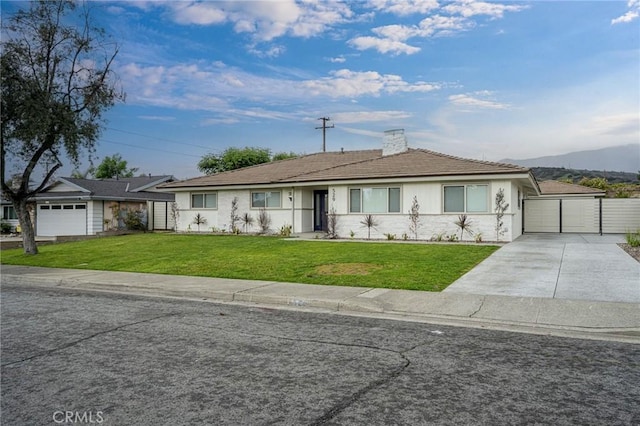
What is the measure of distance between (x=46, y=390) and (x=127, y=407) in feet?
3.49

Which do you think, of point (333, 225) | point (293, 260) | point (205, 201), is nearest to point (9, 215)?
point (205, 201)

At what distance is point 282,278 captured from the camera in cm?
1181

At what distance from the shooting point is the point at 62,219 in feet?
108

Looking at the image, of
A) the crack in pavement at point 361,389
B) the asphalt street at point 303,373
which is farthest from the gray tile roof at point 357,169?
the crack in pavement at point 361,389

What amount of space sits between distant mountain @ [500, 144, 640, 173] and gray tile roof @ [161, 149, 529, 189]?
50.3m

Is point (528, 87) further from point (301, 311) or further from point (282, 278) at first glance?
point (301, 311)

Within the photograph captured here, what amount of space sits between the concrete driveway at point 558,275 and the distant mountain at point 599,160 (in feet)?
195

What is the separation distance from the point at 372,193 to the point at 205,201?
36.5ft

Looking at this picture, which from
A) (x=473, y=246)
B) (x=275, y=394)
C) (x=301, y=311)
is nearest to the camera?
(x=275, y=394)

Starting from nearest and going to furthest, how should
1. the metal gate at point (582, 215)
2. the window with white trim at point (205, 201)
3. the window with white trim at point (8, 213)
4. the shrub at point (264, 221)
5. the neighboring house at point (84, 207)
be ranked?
1. the metal gate at point (582, 215)
2. the shrub at point (264, 221)
3. the window with white trim at point (205, 201)
4. the neighboring house at point (84, 207)
5. the window with white trim at point (8, 213)

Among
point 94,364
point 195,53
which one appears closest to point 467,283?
point 94,364

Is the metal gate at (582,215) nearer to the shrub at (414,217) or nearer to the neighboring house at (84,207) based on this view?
the shrub at (414,217)

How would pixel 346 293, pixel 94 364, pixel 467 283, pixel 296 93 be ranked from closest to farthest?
pixel 94 364 → pixel 346 293 → pixel 467 283 → pixel 296 93

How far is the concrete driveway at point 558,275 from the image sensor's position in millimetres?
9383
